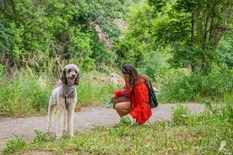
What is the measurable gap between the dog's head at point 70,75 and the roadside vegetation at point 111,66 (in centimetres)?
93

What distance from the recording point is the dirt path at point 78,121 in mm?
6871

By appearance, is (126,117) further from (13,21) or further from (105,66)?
(105,66)

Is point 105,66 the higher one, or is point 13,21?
point 13,21

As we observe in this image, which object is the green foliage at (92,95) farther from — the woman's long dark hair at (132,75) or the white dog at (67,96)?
the white dog at (67,96)

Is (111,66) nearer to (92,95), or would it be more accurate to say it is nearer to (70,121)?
(92,95)

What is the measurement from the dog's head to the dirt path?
1.30 meters

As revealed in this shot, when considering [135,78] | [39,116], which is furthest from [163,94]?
[135,78]

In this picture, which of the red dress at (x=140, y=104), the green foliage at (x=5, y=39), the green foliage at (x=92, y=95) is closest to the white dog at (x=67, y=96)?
the red dress at (x=140, y=104)

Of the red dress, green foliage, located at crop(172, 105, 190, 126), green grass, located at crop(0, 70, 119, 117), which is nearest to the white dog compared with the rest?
the red dress

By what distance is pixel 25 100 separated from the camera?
30.8ft

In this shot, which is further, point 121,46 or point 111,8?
point 121,46

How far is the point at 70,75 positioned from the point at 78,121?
2789 mm

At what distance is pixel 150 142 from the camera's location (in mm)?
4902

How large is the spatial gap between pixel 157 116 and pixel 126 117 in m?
2.57
